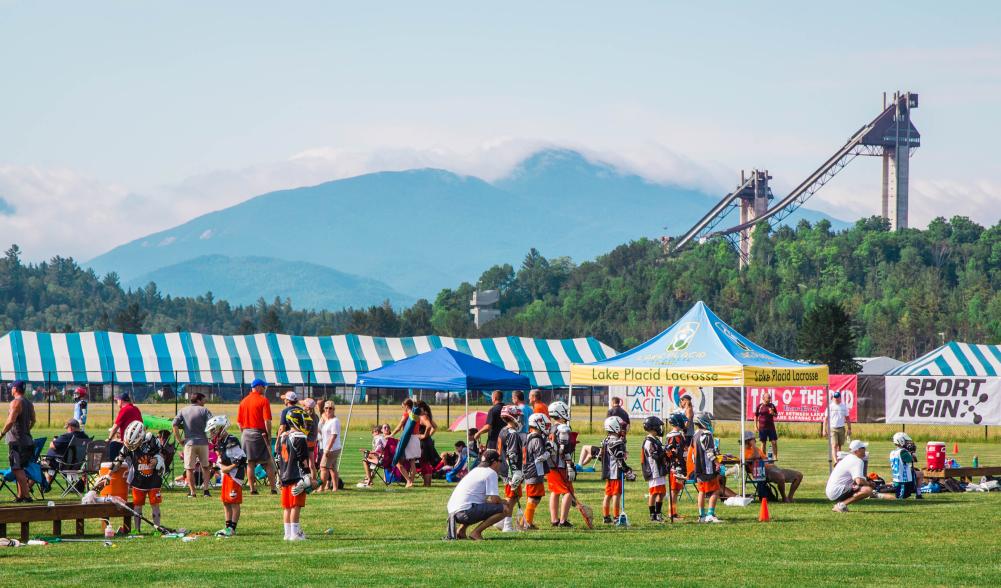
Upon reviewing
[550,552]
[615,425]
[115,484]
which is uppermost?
[615,425]

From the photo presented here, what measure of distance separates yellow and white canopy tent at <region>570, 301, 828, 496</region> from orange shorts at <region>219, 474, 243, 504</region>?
1043cm

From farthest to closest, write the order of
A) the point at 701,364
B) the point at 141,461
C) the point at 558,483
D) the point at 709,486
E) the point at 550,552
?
the point at 701,364, the point at 709,486, the point at 558,483, the point at 141,461, the point at 550,552

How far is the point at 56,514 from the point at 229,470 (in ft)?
7.02

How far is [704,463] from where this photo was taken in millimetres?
20062

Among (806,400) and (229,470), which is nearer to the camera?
(229,470)

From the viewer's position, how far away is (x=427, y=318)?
575 feet

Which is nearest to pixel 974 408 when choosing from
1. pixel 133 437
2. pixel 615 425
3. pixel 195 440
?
pixel 195 440

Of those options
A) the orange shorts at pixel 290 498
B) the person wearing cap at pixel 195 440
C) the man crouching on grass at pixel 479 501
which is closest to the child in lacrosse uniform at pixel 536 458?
the man crouching on grass at pixel 479 501

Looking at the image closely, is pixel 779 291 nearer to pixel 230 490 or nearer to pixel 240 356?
pixel 240 356

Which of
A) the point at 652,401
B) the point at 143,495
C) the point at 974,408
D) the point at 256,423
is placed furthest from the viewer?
the point at 652,401

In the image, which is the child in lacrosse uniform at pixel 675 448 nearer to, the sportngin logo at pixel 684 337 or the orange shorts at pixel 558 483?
the orange shorts at pixel 558 483

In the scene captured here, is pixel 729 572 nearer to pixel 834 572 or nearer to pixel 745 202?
pixel 834 572

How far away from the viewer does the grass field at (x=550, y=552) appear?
14.2 m

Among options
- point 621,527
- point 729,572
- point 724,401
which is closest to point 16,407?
point 621,527
